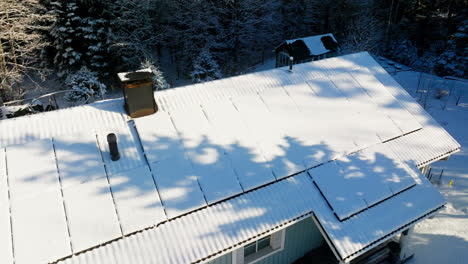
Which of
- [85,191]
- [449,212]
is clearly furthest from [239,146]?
[449,212]

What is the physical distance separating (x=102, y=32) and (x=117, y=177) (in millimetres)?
18951

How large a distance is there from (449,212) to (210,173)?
33.1ft

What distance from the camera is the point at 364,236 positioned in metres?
8.34

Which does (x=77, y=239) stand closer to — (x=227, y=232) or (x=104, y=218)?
(x=104, y=218)

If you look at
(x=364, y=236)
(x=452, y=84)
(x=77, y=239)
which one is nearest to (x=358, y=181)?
(x=364, y=236)

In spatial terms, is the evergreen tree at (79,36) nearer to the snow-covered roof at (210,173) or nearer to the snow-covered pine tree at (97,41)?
the snow-covered pine tree at (97,41)

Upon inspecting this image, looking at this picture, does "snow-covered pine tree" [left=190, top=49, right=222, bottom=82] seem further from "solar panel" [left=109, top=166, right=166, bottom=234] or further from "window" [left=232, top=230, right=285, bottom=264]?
"solar panel" [left=109, top=166, right=166, bottom=234]

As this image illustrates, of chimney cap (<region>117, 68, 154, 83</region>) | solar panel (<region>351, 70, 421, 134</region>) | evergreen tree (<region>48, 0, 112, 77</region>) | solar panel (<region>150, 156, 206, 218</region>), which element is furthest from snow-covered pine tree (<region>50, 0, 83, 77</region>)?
solar panel (<region>351, 70, 421, 134</region>)

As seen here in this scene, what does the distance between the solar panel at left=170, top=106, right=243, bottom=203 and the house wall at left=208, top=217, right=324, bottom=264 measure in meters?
2.28

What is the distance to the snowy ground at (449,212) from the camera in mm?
11102

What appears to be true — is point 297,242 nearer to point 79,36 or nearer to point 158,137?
point 158,137

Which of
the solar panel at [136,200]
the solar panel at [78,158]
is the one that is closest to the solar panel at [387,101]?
the solar panel at [136,200]

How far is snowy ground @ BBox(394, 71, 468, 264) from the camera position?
36.4 ft

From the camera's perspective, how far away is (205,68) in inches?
1015
